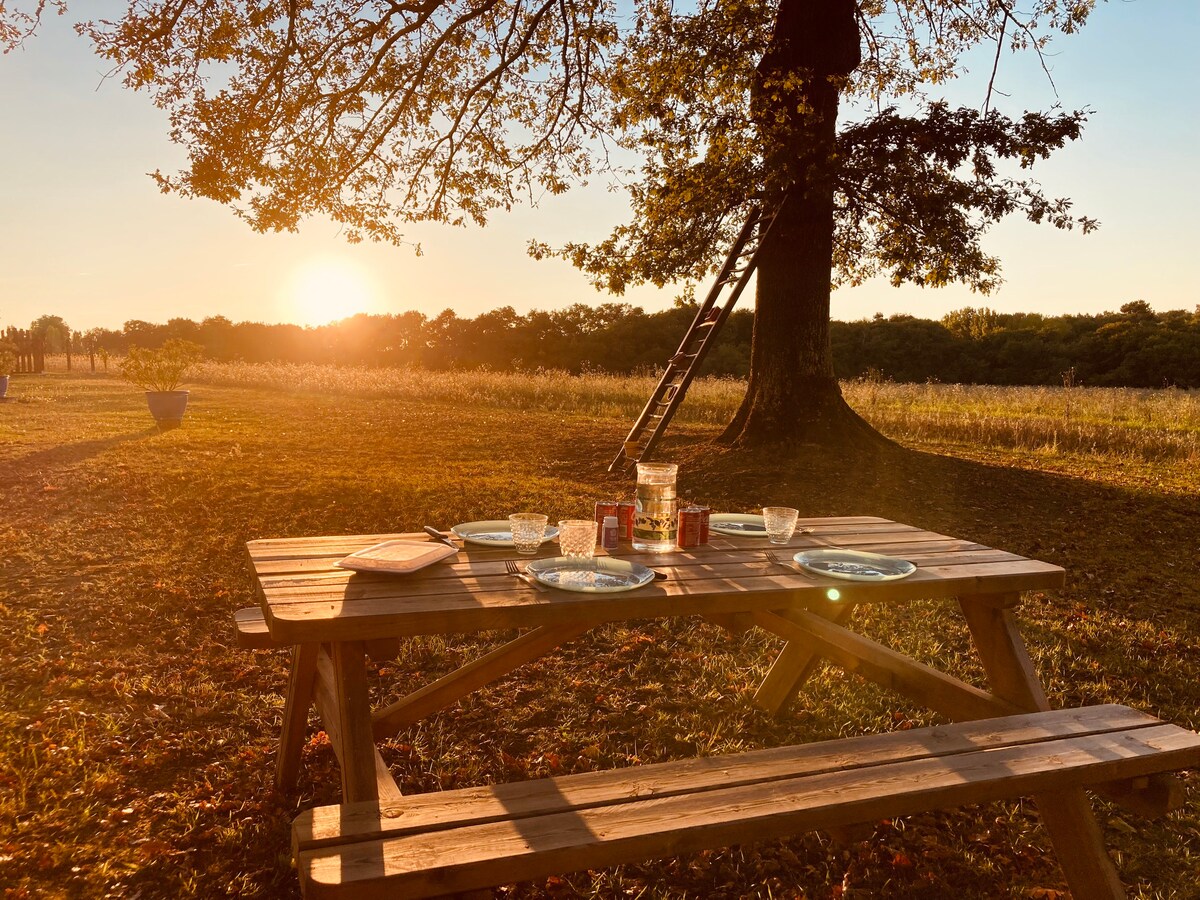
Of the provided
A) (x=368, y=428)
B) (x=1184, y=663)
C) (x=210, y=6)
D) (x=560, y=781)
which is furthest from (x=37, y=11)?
(x=1184, y=663)

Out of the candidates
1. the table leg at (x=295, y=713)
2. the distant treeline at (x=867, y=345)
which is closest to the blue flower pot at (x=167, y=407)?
the table leg at (x=295, y=713)

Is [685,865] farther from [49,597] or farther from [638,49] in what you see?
[638,49]

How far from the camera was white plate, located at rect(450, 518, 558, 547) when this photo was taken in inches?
107

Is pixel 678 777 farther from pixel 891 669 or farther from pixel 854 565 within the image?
pixel 891 669

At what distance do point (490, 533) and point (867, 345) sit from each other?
40.9 meters

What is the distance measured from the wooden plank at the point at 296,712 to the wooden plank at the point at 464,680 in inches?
15.3

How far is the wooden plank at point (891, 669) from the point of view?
8.46 ft

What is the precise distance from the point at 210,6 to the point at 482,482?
23.4ft

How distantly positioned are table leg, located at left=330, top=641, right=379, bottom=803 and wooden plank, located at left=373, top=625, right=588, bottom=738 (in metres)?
0.41

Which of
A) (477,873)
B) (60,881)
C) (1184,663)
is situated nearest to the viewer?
(477,873)

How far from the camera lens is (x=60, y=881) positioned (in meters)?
2.46

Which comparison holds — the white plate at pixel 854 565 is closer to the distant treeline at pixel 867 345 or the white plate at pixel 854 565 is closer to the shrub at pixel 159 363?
the shrub at pixel 159 363

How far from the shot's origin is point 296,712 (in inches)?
114

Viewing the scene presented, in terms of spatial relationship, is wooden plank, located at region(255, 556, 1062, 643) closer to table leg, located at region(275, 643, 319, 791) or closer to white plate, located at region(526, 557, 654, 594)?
white plate, located at region(526, 557, 654, 594)
